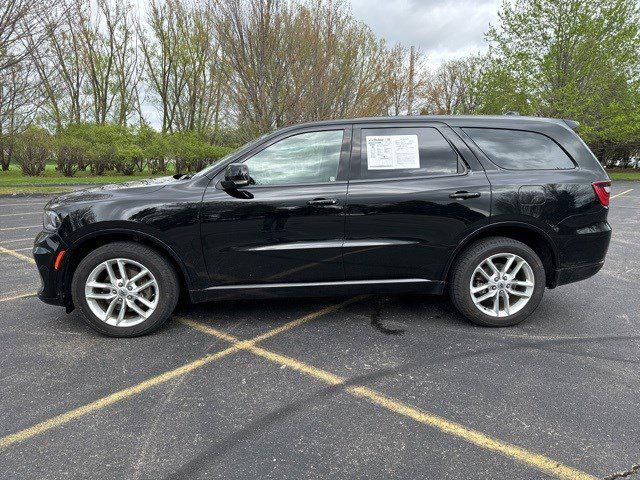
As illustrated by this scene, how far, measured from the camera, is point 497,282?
3.46 metres

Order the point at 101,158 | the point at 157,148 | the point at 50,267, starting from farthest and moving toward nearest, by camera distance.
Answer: the point at 157,148 → the point at 101,158 → the point at 50,267

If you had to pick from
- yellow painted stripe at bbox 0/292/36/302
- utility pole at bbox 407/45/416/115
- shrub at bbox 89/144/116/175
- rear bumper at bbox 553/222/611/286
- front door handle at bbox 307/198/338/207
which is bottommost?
yellow painted stripe at bbox 0/292/36/302

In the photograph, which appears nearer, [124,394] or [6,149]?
[124,394]

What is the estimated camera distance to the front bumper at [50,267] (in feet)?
10.5

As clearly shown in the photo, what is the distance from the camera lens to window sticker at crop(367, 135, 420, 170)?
3412 mm

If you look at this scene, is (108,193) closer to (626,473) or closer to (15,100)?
(626,473)

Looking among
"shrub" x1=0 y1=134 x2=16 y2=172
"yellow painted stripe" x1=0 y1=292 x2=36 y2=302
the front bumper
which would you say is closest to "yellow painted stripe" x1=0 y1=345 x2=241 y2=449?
the front bumper

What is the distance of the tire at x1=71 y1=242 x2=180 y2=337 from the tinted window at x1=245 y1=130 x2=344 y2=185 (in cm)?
108

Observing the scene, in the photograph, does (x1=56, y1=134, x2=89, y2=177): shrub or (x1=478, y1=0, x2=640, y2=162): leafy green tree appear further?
(x1=478, y1=0, x2=640, y2=162): leafy green tree

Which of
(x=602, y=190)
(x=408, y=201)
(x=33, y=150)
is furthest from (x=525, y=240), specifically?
(x=33, y=150)

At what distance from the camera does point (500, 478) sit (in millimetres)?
1864

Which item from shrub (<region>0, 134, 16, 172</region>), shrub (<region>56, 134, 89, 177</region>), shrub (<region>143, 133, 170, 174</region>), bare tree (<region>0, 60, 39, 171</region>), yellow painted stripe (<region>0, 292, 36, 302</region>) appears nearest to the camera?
yellow painted stripe (<region>0, 292, 36, 302</region>)

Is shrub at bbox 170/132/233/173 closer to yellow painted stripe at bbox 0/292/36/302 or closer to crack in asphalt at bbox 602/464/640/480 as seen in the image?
yellow painted stripe at bbox 0/292/36/302

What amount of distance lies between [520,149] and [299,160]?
76.4 inches
